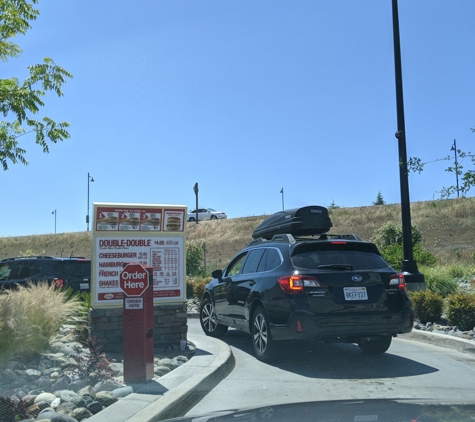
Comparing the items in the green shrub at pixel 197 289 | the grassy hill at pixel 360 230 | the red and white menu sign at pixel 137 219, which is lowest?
the green shrub at pixel 197 289

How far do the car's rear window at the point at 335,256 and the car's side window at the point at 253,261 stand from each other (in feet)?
3.97

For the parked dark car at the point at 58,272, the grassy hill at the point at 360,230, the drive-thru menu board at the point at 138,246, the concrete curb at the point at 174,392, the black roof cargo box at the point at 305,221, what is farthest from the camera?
the grassy hill at the point at 360,230

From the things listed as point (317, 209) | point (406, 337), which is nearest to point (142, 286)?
point (317, 209)

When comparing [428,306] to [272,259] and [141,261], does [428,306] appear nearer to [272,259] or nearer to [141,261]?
[272,259]

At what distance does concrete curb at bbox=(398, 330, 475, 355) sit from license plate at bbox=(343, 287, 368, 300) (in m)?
2.53

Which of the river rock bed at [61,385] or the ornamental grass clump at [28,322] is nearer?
the river rock bed at [61,385]

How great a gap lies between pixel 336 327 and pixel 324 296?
440 millimetres

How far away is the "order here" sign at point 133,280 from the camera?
6.54m

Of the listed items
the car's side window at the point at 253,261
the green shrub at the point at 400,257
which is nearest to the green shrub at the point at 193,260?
the green shrub at the point at 400,257

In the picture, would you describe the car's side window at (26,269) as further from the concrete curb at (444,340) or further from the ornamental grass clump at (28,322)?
the concrete curb at (444,340)

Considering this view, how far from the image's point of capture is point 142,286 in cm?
664

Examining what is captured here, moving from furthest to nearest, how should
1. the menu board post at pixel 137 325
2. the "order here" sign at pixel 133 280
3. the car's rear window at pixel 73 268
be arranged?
the car's rear window at pixel 73 268, the "order here" sign at pixel 133 280, the menu board post at pixel 137 325

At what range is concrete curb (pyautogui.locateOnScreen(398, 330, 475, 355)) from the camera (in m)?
9.17

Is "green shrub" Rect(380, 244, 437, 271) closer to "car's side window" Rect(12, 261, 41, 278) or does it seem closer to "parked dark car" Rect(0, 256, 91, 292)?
"parked dark car" Rect(0, 256, 91, 292)
